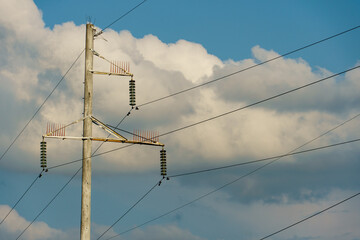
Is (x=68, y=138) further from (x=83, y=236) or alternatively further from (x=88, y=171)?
(x=83, y=236)

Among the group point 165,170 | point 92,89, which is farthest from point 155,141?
point 92,89

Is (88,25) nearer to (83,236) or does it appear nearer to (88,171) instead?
(88,171)

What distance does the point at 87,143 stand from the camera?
125 feet

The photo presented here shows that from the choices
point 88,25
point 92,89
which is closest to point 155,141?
point 92,89

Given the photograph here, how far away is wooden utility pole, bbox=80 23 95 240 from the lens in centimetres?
3719

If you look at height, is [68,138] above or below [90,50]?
below

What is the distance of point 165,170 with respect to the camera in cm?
4000

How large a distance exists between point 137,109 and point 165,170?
392 centimetres

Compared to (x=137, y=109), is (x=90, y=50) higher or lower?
higher

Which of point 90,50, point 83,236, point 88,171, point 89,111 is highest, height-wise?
point 90,50

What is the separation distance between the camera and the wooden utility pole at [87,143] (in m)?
37.2

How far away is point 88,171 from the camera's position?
3788 cm

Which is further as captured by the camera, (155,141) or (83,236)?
(155,141)

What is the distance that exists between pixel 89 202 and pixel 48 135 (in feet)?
14.4
